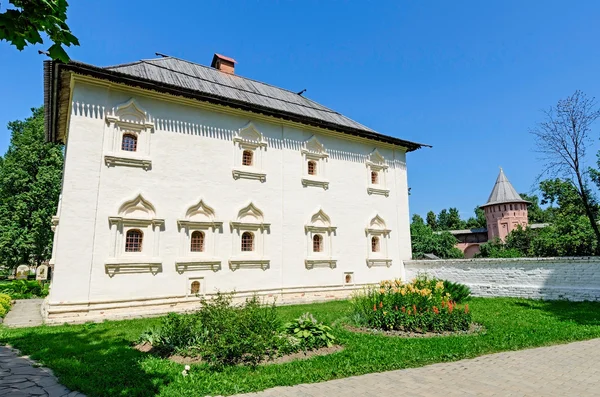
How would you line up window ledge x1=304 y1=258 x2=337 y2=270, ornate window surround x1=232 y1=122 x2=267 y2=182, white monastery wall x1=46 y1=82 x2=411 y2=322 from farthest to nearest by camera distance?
1. window ledge x1=304 y1=258 x2=337 y2=270
2. ornate window surround x1=232 y1=122 x2=267 y2=182
3. white monastery wall x1=46 y1=82 x2=411 y2=322

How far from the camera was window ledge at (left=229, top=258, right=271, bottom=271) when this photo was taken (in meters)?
12.6

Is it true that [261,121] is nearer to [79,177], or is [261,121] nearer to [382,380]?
[79,177]

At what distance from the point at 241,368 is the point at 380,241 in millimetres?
12740

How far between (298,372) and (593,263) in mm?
12242

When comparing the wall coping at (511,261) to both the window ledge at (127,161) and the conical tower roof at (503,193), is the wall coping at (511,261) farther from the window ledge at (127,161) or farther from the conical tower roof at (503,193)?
the conical tower roof at (503,193)

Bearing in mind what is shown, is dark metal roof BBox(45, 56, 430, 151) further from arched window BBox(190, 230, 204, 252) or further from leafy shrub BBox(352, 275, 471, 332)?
leafy shrub BBox(352, 275, 471, 332)

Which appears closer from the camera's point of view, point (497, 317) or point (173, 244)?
point (497, 317)

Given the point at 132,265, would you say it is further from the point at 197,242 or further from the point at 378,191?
the point at 378,191

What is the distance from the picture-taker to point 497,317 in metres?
9.80

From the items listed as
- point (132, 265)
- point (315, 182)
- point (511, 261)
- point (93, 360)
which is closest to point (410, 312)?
point (93, 360)

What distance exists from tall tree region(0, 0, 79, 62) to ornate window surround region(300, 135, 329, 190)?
39.7 ft

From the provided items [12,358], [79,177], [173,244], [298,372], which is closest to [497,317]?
[298,372]

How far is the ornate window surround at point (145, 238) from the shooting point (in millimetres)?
10602

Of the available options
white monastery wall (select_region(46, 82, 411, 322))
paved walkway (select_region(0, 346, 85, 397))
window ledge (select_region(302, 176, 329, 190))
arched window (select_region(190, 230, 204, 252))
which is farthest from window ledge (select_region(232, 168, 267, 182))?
paved walkway (select_region(0, 346, 85, 397))
